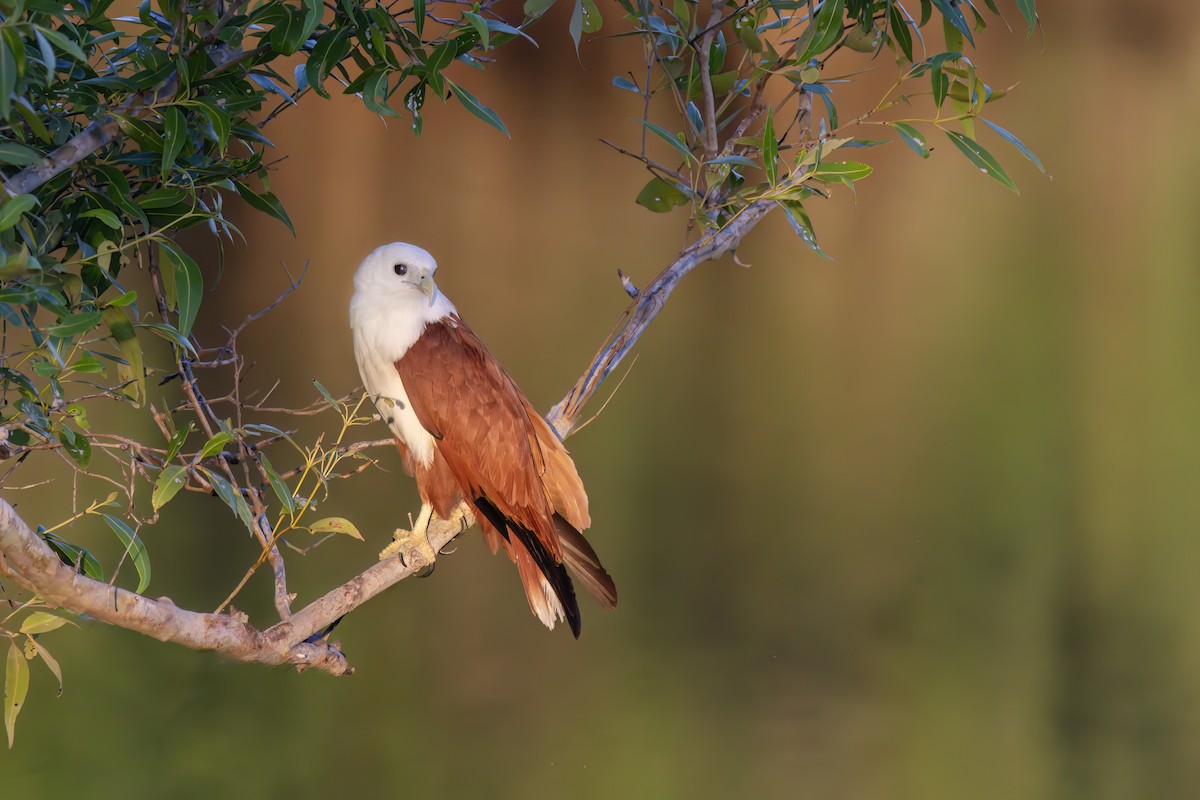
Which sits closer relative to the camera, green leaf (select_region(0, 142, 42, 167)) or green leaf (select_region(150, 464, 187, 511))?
green leaf (select_region(0, 142, 42, 167))

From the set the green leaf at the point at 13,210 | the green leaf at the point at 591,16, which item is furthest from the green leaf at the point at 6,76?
the green leaf at the point at 591,16

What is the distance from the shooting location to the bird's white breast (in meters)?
1.63

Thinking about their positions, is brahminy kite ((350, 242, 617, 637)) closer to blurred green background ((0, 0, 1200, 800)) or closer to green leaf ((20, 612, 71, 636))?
green leaf ((20, 612, 71, 636))

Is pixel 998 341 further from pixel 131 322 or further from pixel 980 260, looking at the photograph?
pixel 131 322

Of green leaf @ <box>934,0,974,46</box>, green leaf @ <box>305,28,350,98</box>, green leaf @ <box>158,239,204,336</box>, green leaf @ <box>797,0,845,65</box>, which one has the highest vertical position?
green leaf @ <box>934,0,974,46</box>

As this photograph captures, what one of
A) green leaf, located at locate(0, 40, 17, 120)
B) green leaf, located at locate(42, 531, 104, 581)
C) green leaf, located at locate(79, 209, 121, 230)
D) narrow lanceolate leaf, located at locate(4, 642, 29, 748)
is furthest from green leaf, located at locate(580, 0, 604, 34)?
narrow lanceolate leaf, located at locate(4, 642, 29, 748)

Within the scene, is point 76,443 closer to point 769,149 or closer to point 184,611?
point 184,611

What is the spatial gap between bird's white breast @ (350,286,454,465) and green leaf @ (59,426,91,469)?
0.64 m

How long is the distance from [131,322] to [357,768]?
74.4 inches

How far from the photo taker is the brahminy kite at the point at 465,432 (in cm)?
156

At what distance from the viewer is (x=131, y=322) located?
1.01 metres

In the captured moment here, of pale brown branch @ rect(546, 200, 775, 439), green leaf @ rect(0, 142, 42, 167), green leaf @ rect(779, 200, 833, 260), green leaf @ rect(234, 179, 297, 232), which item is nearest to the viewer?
green leaf @ rect(0, 142, 42, 167)

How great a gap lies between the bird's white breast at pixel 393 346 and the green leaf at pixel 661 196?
366 mm

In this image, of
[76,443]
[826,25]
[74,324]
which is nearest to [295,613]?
[76,443]
